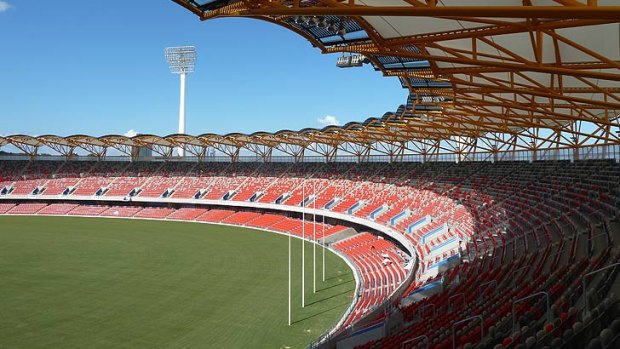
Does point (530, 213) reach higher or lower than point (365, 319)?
higher

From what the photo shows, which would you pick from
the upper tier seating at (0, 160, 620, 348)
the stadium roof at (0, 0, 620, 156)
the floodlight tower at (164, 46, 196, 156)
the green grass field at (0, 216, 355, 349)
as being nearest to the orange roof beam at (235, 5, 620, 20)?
the stadium roof at (0, 0, 620, 156)

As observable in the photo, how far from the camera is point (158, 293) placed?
83.0ft

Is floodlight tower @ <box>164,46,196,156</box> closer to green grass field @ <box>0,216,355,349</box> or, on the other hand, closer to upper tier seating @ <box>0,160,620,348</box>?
upper tier seating @ <box>0,160,620,348</box>

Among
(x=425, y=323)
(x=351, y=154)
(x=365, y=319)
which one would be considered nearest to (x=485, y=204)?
(x=365, y=319)

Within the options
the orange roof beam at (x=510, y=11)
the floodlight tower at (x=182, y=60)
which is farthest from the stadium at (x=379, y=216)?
the floodlight tower at (x=182, y=60)

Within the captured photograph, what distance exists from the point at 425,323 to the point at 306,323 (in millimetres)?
8989

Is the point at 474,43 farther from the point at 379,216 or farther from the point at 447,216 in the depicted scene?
the point at 379,216

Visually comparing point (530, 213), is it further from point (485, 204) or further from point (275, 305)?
point (275, 305)

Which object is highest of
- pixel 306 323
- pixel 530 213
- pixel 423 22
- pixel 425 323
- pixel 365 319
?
pixel 423 22

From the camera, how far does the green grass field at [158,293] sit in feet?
63.3

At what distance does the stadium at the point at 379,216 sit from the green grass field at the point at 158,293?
0.15m

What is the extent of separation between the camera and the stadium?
1059cm

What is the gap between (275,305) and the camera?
920 inches

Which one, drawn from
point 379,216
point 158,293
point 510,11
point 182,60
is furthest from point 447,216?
point 182,60
